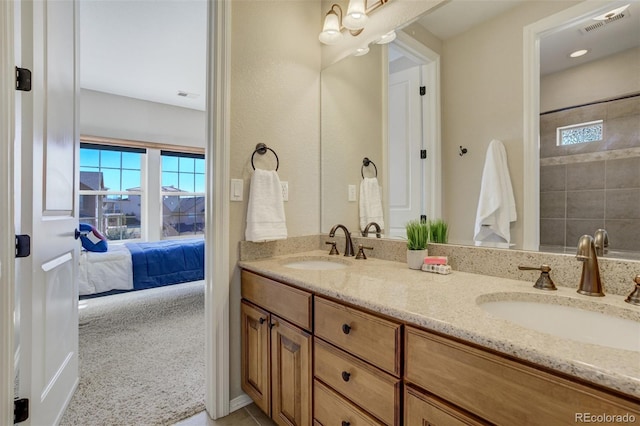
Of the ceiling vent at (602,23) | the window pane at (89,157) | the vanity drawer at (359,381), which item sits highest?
the window pane at (89,157)

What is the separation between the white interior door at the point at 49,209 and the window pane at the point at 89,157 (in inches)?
116

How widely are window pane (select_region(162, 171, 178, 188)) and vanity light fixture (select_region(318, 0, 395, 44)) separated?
3.78 metres

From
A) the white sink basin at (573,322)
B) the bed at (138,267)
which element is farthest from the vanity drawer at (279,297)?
the bed at (138,267)

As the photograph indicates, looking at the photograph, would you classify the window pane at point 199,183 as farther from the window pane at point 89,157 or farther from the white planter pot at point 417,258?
the white planter pot at point 417,258

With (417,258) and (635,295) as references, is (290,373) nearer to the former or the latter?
(417,258)

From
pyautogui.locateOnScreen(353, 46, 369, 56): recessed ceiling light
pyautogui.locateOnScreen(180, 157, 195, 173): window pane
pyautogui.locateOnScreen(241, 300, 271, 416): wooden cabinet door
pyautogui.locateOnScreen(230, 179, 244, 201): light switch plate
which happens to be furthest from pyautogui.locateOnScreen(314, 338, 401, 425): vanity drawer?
pyautogui.locateOnScreen(180, 157, 195, 173): window pane

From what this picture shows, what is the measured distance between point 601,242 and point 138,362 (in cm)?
261

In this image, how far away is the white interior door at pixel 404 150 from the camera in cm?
162

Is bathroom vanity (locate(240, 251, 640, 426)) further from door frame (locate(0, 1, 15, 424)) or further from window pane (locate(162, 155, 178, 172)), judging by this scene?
window pane (locate(162, 155, 178, 172))

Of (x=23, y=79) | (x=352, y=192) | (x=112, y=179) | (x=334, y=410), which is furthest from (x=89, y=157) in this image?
(x=334, y=410)

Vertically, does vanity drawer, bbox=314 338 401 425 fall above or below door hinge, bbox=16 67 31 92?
below

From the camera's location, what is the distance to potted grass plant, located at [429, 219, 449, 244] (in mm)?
1453

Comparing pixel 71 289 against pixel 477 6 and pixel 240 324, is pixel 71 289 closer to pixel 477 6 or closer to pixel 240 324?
pixel 240 324

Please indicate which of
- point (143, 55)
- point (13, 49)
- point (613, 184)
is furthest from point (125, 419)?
point (143, 55)
